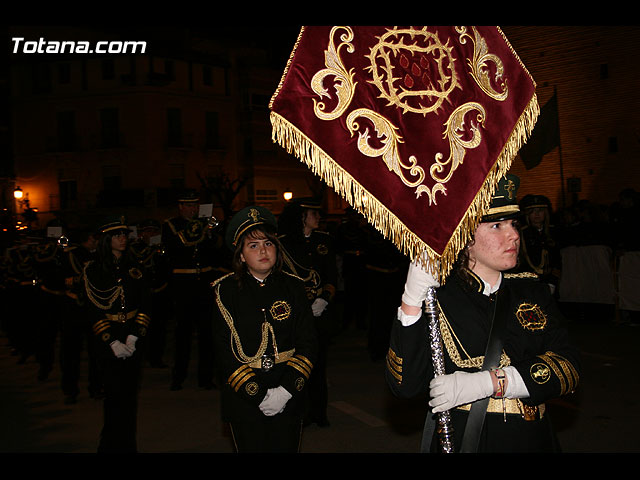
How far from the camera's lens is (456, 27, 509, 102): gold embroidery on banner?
2.58m

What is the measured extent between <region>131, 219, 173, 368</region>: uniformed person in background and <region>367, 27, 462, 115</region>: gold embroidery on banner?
751 centimetres

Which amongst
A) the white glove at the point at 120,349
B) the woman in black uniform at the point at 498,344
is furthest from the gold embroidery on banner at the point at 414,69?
the white glove at the point at 120,349

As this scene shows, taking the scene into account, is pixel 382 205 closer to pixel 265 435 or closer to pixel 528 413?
pixel 528 413

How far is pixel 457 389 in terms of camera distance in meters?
2.59

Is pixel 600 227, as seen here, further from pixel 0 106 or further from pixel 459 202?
pixel 0 106

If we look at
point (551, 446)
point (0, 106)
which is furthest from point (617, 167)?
point (0, 106)

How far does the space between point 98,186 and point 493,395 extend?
42.5 metres

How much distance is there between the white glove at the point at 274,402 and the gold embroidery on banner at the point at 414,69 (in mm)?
1993

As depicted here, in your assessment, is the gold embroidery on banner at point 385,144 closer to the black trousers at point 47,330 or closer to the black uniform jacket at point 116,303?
the black uniform jacket at point 116,303

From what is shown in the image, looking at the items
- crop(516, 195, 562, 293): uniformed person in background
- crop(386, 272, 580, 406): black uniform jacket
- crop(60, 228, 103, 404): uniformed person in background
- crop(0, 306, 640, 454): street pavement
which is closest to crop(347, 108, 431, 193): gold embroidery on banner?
crop(386, 272, 580, 406): black uniform jacket

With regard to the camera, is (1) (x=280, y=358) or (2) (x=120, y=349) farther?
(2) (x=120, y=349)

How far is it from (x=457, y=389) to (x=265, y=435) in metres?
1.61

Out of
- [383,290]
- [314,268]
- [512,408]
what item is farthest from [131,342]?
[383,290]

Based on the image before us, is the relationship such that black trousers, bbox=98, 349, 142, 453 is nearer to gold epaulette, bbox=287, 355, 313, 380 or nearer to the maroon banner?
gold epaulette, bbox=287, 355, 313, 380
